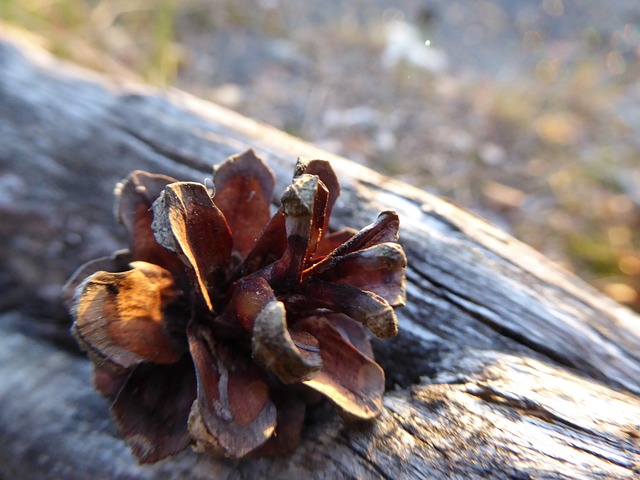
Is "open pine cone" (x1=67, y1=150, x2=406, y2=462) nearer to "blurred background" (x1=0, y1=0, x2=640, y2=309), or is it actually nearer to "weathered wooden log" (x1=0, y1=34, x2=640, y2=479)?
"weathered wooden log" (x1=0, y1=34, x2=640, y2=479)

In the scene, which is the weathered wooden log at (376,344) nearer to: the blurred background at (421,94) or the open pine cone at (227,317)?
the open pine cone at (227,317)

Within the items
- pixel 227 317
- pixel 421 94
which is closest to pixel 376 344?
pixel 227 317

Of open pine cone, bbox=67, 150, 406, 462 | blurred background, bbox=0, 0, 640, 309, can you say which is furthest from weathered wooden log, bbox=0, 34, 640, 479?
blurred background, bbox=0, 0, 640, 309

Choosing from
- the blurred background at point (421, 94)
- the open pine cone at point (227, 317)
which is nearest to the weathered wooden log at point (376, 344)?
the open pine cone at point (227, 317)

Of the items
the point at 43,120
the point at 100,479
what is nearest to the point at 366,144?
the point at 43,120

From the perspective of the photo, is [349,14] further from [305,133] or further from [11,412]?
[11,412]
